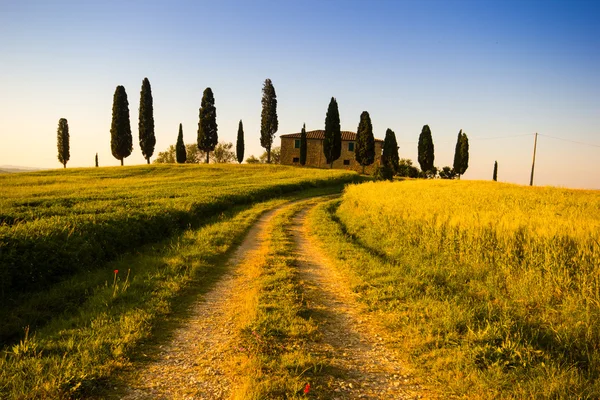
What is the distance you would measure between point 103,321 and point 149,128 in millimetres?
58652

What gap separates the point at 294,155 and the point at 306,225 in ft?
181

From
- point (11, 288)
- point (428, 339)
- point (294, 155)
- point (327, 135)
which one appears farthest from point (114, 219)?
point (294, 155)

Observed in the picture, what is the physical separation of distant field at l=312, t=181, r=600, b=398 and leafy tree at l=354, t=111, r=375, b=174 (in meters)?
46.8

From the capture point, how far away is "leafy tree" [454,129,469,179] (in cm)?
6694

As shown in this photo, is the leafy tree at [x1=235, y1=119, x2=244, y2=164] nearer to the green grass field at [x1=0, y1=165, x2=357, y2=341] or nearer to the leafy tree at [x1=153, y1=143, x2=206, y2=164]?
the leafy tree at [x1=153, y1=143, x2=206, y2=164]

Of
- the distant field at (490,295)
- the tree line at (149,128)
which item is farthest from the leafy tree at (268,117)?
the distant field at (490,295)

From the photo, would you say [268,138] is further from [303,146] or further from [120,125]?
[120,125]

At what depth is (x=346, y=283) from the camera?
7.82 m

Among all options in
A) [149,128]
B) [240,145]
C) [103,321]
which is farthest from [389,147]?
[103,321]

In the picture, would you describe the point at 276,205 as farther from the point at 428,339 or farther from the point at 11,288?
the point at 428,339

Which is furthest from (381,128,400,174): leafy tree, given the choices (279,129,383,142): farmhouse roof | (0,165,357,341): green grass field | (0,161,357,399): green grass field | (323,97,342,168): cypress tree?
(0,161,357,399): green grass field

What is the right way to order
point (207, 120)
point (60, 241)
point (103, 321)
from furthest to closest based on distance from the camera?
point (207, 120) < point (60, 241) < point (103, 321)

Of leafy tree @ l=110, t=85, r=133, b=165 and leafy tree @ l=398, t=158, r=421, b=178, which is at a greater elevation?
leafy tree @ l=110, t=85, r=133, b=165

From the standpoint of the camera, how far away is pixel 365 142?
58500 mm
